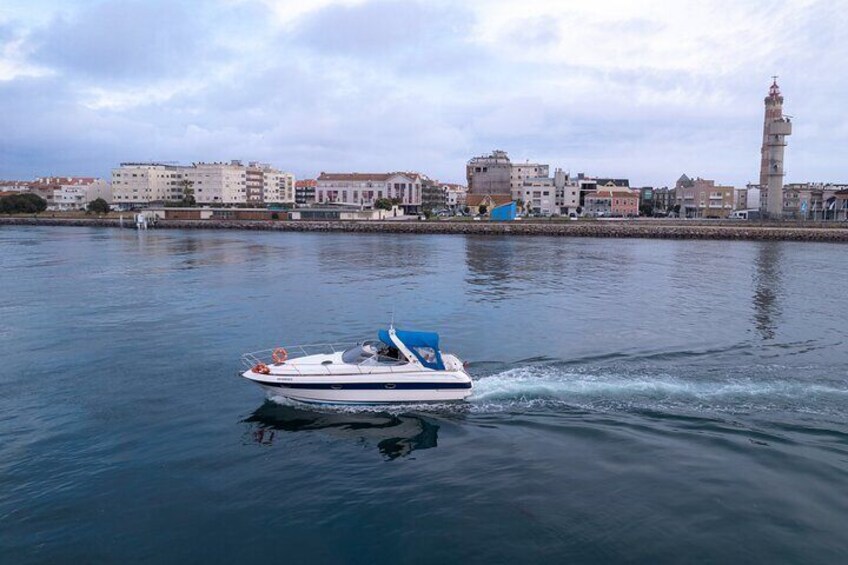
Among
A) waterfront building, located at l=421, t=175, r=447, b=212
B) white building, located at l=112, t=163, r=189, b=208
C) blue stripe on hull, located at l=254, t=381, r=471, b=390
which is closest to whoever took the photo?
blue stripe on hull, located at l=254, t=381, r=471, b=390

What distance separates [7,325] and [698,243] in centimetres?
8543

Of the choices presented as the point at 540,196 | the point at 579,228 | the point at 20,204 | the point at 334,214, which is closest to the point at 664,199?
the point at 540,196

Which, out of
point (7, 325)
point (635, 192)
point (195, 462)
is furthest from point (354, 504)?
point (635, 192)

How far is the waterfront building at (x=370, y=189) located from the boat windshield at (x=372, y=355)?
133m

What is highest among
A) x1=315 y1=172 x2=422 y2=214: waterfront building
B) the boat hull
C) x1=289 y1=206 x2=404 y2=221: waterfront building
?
x1=315 y1=172 x2=422 y2=214: waterfront building

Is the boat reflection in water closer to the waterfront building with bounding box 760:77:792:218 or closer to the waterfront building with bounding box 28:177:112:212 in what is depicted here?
the waterfront building with bounding box 760:77:792:218

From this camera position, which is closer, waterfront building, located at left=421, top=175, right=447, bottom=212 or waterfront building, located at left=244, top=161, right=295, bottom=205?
waterfront building, located at left=421, top=175, right=447, bottom=212

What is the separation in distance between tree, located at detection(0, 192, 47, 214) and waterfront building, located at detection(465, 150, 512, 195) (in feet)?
355

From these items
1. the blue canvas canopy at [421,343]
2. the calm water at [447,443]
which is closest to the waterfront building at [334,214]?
the calm water at [447,443]

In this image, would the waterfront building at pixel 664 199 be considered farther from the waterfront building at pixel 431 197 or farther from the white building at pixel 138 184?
the white building at pixel 138 184

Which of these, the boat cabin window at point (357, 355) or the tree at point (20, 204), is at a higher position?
the tree at point (20, 204)

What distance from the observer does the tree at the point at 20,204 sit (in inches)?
6029

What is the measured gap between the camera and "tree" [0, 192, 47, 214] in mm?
153125

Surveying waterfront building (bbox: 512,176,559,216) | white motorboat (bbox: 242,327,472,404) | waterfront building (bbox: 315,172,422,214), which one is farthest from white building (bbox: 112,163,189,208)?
white motorboat (bbox: 242,327,472,404)
